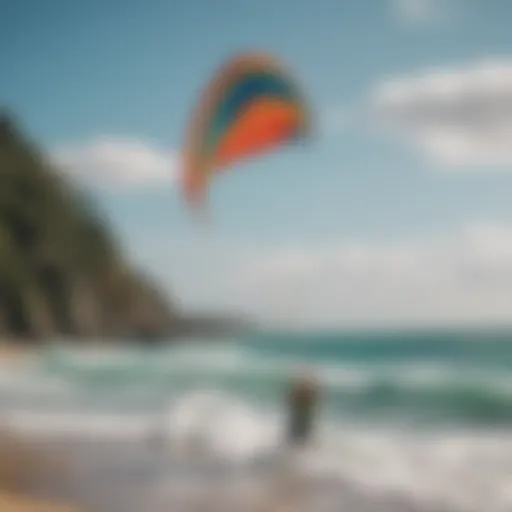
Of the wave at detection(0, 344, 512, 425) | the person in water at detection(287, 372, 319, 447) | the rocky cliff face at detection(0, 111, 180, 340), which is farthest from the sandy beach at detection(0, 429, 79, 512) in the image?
the person in water at detection(287, 372, 319, 447)

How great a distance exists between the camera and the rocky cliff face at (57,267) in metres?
1.99

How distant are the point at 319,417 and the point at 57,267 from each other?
27.5 inches

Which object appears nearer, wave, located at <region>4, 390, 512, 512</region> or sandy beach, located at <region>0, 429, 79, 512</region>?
wave, located at <region>4, 390, 512, 512</region>

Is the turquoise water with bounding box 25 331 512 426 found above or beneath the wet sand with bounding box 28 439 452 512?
above

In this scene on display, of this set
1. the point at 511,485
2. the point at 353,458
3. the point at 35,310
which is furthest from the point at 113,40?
the point at 511,485

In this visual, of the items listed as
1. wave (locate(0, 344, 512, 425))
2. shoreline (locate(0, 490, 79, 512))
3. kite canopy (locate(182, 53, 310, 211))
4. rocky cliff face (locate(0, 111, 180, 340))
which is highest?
kite canopy (locate(182, 53, 310, 211))

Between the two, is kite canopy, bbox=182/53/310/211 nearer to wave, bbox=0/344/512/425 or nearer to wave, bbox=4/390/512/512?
wave, bbox=0/344/512/425

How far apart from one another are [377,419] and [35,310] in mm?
797

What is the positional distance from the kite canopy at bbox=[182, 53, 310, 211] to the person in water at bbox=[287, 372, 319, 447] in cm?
43

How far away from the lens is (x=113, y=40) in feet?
6.67

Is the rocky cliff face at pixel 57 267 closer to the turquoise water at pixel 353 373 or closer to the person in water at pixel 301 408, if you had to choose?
the turquoise water at pixel 353 373

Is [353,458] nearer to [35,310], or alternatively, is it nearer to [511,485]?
[511,485]

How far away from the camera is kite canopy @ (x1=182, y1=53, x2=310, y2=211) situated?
6.04 feet

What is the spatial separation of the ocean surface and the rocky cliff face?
9 cm
